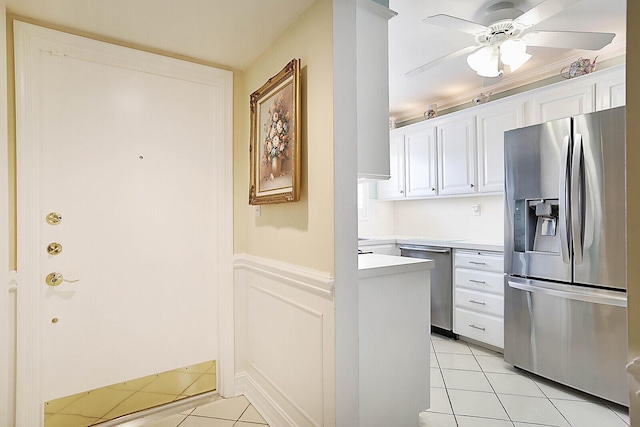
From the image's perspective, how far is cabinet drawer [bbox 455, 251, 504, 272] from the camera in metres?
2.95

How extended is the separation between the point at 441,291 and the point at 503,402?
1275 millimetres

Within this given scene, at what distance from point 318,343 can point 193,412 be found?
1.11m

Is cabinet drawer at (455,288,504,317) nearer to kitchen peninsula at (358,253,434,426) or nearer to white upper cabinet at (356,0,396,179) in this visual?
kitchen peninsula at (358,253,434,426)

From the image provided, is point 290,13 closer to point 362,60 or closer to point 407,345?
point 362,60

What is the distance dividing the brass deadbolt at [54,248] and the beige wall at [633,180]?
2.30 metres

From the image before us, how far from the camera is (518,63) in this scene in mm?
2268

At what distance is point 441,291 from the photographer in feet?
11.2

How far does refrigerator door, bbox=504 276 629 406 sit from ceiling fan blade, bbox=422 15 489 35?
173 centimetres

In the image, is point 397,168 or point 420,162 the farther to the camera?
point 397,168

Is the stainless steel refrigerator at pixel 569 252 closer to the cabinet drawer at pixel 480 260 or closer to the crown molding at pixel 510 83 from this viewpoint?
the cabinet drawer at pixel 480 260

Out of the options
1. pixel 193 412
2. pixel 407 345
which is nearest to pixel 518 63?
pixel 407 345

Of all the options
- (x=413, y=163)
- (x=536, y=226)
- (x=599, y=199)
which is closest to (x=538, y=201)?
(x=536, y=226)

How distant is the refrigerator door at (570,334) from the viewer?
209 cm

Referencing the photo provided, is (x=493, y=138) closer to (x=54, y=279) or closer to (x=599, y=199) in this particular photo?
(x=599, y=199)
